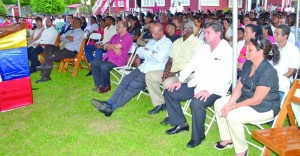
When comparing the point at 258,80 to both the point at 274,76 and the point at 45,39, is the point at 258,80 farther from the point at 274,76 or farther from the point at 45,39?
the point at 45,39

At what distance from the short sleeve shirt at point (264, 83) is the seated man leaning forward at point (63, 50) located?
501cm

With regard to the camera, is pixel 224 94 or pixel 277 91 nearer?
pixel 277 91

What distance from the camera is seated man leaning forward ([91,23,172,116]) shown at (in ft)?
16.4

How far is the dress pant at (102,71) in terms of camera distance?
240 inches

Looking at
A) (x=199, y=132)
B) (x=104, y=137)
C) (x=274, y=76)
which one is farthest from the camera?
(x=104, y=137)

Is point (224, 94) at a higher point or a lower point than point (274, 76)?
lower

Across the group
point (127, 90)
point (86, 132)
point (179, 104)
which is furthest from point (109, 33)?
point (179, 104)

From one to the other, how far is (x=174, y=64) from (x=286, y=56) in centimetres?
150

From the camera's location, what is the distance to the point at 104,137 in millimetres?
4285

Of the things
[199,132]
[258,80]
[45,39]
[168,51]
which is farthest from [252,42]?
[45,39]

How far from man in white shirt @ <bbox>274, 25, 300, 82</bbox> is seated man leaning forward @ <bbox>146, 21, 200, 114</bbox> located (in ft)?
3.60

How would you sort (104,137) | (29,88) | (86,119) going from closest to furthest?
1. (104,137)
2. (86,119)
3. (29,88)

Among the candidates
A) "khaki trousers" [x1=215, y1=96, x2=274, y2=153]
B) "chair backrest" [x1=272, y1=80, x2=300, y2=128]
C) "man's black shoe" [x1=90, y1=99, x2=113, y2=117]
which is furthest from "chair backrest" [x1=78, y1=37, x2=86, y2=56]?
"chair backrest" [x1=272, y1=80, x2=300, y2=128]

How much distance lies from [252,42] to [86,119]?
270 centimetres
